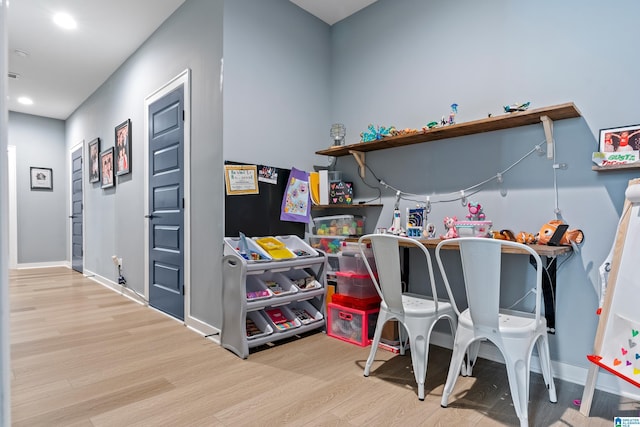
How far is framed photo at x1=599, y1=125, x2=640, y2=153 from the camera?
1739 millimetres

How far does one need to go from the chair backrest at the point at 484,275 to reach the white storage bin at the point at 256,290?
4.55ft

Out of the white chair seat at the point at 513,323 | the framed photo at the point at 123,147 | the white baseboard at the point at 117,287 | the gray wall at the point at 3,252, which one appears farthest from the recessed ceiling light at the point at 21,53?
the white chair seat at the point at 513,323

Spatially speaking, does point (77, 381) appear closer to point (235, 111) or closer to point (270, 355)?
point (270, 355)

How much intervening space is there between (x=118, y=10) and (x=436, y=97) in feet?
9.48

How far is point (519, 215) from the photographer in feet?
6.99

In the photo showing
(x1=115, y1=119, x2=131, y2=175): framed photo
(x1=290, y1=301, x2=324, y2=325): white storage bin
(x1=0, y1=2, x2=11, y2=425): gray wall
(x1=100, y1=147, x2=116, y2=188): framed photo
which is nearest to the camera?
(x1=0, y1=2, x2=11, y2=425): gray wall

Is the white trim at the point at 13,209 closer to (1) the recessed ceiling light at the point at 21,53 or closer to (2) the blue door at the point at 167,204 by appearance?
(1) the recessed ceiling light at the point at 21,53

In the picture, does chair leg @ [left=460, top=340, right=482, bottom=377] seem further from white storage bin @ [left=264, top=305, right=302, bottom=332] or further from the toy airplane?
the toy airplane

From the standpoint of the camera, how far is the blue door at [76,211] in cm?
567

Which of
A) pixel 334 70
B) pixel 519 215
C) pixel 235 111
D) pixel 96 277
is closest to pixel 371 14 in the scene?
pixel 334 70

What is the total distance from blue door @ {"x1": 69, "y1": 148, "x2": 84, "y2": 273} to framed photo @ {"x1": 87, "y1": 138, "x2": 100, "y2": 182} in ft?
2.32

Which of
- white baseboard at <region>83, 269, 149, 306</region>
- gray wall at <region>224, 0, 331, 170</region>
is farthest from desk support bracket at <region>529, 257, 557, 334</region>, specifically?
white baseboard at <region>83, 269, 149, 306</region>

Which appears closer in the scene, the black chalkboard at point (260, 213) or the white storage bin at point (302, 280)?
the black chalkboard at point (260, 213)

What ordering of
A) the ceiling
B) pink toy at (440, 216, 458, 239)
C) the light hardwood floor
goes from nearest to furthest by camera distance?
the light hardwood floor, pink toy at (440, 216, 458, 239), the ceiling
